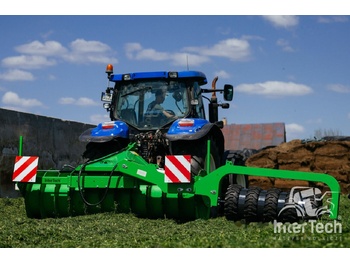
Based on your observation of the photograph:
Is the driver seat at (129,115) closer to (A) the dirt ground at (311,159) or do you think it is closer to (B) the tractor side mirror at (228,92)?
(B) the tractor side mirror at (228,92)

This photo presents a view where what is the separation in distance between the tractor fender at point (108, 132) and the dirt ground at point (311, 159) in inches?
255

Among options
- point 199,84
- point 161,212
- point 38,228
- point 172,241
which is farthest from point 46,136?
point 172,241

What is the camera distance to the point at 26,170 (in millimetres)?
8062

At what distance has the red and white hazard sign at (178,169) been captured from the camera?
7352 mm

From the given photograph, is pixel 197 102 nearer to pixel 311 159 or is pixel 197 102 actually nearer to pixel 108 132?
pixel 108 132

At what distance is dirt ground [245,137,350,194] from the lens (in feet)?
47.1

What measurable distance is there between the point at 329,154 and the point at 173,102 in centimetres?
699

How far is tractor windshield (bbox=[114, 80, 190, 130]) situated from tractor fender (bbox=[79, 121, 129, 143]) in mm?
340

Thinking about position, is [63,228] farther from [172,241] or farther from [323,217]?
[323,217]

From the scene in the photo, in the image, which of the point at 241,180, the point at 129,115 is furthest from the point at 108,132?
the point at 241,180

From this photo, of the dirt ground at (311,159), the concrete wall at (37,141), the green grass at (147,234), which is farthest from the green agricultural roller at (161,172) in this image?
the dirt ground at (311,159)

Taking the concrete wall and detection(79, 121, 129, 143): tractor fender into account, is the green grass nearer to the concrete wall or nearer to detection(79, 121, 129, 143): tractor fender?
detection(79, 121, 129, 143): tractor fender

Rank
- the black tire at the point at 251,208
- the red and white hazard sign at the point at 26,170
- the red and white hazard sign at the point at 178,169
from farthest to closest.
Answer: the red and white hazard sign at the point at 26,170 → the red and white hazard sign at the point at 178,169 → the black tire at the point at 251,208

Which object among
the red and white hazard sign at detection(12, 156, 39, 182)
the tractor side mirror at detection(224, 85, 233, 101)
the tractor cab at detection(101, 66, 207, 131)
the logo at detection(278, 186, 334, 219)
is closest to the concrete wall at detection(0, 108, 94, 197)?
the tractor cab at detection(101, 66, 207, 131)
